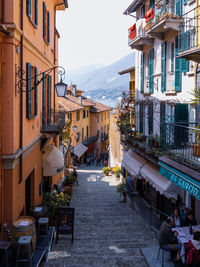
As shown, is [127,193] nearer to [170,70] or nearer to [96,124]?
[170,70]

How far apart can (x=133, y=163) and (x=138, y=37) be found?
6781 mm

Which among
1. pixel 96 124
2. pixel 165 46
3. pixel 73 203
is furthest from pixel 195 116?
pixel 96 124

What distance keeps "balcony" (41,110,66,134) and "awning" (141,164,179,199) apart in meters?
4.36

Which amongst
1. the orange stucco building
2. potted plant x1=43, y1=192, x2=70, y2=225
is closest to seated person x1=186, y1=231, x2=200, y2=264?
the orange stucco building

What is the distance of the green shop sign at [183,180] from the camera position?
848 cm

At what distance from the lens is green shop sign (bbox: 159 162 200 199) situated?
848 cm

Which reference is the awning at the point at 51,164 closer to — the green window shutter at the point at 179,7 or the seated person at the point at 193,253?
the seated person at the point at 193,253

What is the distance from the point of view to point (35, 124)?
39.8 feet

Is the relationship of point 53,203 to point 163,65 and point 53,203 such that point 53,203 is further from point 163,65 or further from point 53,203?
point 163,65

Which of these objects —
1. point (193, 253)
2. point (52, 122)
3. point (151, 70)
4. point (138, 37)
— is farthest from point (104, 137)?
point (193, 253)

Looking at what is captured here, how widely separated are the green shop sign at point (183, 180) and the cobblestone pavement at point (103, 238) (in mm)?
2320

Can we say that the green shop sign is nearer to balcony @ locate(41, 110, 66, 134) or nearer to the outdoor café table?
the outdoor café table

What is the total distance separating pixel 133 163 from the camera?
1731 centimetres

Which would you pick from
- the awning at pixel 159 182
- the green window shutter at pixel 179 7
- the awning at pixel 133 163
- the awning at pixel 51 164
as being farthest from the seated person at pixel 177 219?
the green window shutter at pixel 179 7
